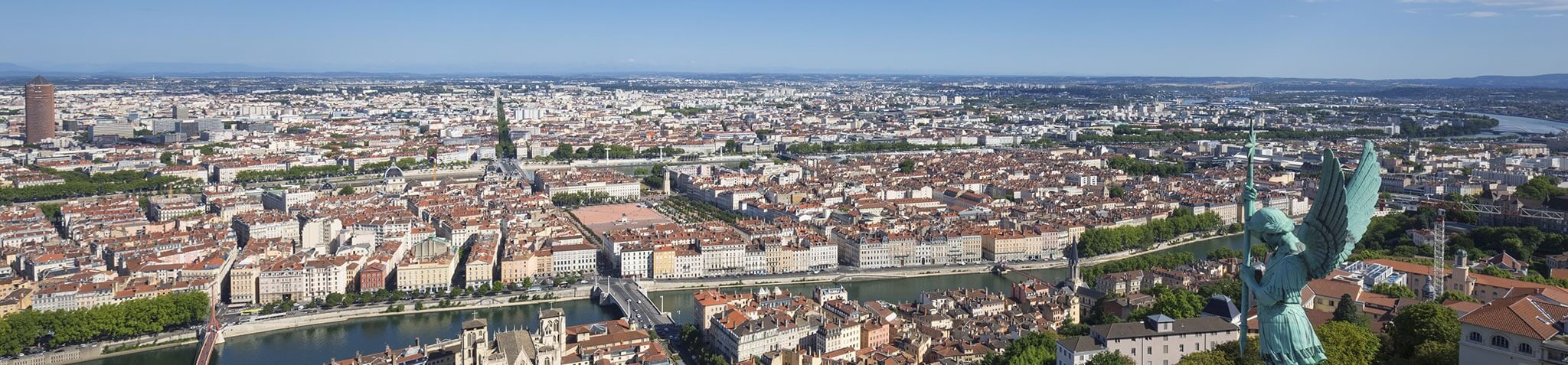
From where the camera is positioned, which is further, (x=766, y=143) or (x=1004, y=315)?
(x=766, y=143)

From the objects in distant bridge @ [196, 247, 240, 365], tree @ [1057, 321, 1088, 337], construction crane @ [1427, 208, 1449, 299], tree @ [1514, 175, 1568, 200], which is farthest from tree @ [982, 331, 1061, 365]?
tree @ [1514, 175, 1568, 200]

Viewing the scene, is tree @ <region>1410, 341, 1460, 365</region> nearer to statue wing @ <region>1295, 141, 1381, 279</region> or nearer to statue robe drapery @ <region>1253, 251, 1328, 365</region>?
statue robe drapery @ <region>1253, 251, 1328, 365</region>

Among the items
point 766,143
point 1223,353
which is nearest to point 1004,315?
point 1223,353

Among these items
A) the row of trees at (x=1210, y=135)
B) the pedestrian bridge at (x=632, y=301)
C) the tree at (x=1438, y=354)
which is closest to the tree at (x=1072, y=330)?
the tree at (x=1438, y=354)

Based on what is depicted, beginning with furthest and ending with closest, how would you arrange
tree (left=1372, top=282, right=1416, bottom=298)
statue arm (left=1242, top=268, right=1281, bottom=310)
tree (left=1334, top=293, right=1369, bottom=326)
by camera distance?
tree (left=1372, top=282, right=1416, bottom=298)
tree (left=1334, top=293, right=1369, bottom=326)
statue arm (left=1242, top=268, right=1281, bottom=310)

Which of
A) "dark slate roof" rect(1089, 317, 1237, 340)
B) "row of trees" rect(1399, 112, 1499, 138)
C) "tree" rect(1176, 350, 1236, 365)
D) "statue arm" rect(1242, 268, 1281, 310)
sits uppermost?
"statue arm" rect(1242, 268, 1281, 310)

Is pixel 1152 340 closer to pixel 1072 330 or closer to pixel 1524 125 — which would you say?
pixel 1072 330

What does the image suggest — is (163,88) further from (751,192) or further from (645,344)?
(645,344)
